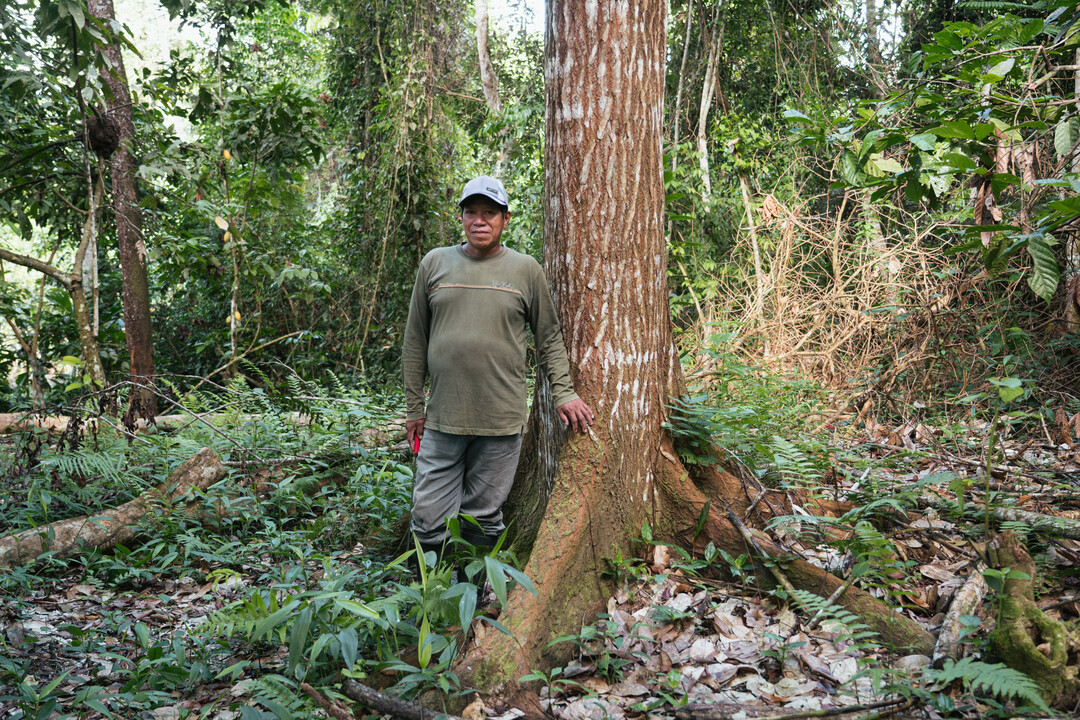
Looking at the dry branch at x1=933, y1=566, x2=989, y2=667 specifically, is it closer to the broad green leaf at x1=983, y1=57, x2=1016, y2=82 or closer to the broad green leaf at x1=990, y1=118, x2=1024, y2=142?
the broad green leaf at x1=990, y1=118, x2=1024, y2=142

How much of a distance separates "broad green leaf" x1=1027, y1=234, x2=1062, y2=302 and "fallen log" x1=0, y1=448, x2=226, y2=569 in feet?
15.8

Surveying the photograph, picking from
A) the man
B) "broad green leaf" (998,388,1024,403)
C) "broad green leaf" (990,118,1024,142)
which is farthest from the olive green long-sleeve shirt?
"broad green leaf" (990,118,1024,142)

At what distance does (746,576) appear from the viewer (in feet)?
10.5

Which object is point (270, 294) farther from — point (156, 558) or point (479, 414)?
point (479, 414)

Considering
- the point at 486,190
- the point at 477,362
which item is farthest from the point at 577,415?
the point at 486,190

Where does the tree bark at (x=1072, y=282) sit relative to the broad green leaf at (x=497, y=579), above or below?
above

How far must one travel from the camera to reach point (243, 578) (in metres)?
4.00

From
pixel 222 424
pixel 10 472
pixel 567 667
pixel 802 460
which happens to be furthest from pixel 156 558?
pixel 802 460

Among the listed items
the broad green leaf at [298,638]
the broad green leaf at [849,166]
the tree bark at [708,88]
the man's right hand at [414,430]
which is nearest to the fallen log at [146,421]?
the man's right hand at [414,430]

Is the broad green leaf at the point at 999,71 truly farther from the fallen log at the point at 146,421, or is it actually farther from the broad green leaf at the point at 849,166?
the fallen log at the point at 146,421

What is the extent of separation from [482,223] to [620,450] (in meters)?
1.33

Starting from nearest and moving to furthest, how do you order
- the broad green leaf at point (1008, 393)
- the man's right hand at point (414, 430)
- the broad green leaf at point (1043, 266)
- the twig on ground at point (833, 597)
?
the broad green leaf at point (1008, 393)
the broad green leaf at point (1043, 266)
the twig on ground at point (833, 597)
the man's right hand at point (414, 430)

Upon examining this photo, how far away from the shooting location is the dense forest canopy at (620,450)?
2.68m

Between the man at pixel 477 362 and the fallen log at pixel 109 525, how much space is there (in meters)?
2.01
